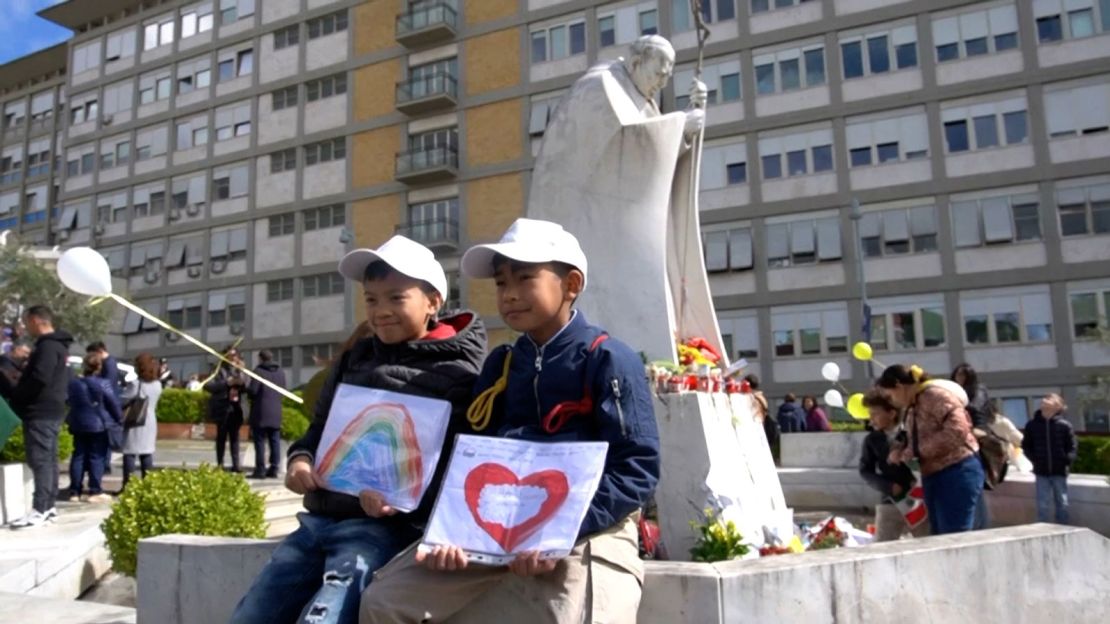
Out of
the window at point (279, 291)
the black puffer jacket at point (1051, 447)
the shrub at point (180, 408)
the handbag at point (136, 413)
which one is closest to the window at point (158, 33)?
the window at point (279, 291)

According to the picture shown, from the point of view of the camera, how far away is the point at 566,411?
256 cm

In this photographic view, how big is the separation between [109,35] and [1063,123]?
41296 mm

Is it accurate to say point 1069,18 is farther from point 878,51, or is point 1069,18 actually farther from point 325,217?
point 325,217

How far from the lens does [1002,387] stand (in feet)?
84.4

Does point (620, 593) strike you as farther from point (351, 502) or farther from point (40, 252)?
point (40, 252)

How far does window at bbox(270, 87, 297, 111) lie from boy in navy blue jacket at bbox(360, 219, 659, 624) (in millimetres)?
37781

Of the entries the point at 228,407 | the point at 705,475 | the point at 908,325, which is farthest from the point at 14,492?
the point at 908,325

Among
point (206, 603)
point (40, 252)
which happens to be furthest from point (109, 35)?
point (206, 603)

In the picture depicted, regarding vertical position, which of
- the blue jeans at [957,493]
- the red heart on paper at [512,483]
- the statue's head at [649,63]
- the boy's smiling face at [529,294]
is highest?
the statue's head at [649,63]

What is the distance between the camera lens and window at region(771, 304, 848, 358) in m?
27.5

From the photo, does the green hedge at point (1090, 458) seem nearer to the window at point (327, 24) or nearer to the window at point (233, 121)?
the window at point (327, 24)

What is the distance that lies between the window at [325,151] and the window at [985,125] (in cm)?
2222

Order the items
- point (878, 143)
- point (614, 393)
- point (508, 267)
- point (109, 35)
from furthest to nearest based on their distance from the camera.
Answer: point (109, 35), point (878, 143), point (508, 267), point (614, 393)

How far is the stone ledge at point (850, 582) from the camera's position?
3080 mm
